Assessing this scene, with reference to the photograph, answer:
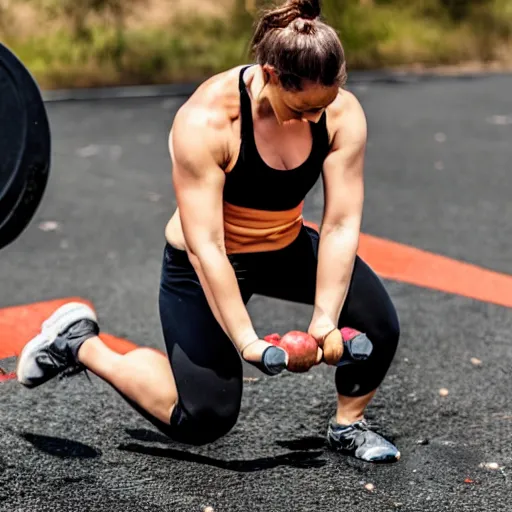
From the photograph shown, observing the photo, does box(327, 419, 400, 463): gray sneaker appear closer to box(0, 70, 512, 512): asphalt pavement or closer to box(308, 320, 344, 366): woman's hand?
box(0, 70, 512, 512): asphalt pavement

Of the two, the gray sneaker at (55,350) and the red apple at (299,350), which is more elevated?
the red apple at (299,350)

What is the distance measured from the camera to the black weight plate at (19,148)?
3850mm

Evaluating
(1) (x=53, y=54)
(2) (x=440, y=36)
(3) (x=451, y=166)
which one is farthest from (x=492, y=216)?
(2) (x=440, y=36)

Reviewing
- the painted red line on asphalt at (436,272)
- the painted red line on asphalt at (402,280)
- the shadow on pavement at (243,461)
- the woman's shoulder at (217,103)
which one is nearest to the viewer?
the woman's shoulder at (217,103)

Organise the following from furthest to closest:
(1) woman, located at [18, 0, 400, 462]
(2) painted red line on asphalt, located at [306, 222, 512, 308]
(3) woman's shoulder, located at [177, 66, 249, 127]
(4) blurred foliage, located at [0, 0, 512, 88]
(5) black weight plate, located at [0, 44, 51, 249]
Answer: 1. (4) blurred foliage, located at [0, 0, 512, 88]
2. (2) painted red line on asphalt, located at [306, 222, 512, 308]
3. (5) black weight plate, located at [0, 44, 51, 249]
4. (3) woman's shoulder, located at [177, 66, 249, 127]
5. (1) woman, located at [18, 0, 400, 462]

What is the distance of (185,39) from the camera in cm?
1479

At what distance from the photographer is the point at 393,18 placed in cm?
1684

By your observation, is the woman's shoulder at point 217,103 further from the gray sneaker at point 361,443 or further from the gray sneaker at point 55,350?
the gray sneaker at point 361,443

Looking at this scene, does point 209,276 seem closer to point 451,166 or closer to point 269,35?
point 269,35

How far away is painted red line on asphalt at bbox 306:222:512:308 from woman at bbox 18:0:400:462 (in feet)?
6.41

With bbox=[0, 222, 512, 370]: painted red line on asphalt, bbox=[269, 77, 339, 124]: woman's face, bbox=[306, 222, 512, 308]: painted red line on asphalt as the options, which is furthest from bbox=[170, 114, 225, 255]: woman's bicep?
bbox=[306, 222, 512, 308]: painted red line on asphalt

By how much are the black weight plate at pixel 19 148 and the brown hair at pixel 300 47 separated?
4.03 ft

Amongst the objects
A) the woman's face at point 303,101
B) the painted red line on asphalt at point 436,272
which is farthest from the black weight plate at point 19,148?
the painted red line on asphalt at point 436,272

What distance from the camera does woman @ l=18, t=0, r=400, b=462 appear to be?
115 inches
